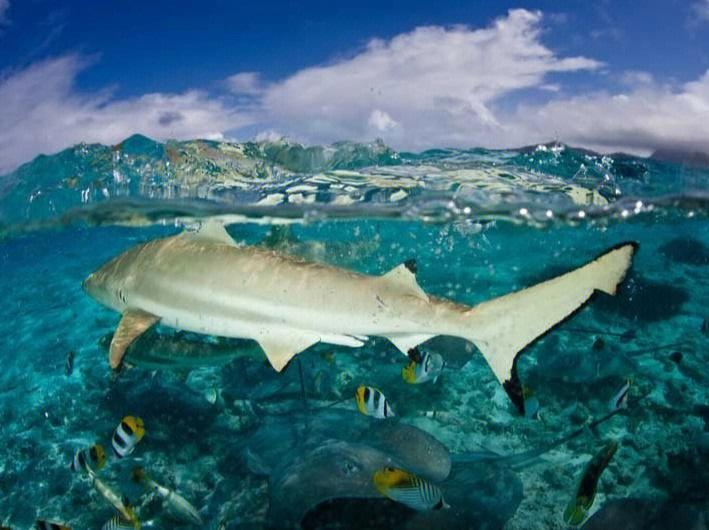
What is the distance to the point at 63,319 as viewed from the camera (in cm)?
2069

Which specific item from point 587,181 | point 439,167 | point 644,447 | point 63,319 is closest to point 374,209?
point 439,167

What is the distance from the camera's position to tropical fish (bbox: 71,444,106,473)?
6321mm

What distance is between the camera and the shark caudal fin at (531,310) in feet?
9.80

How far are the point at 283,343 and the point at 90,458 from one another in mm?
Answer: 4205

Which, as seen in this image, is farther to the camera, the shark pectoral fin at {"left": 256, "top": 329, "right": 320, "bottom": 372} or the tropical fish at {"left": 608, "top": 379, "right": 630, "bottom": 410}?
the tropical fish at {"left": 608, "top": 379, "right": 630, "bottom": 410}

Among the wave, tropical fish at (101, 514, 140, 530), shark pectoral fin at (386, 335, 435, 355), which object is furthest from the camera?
the wave

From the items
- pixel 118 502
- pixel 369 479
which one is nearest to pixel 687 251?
pixel 369 479

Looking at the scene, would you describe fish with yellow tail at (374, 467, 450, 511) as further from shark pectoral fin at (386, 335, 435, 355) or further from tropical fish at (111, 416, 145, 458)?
tropical fish at (111, 416, 145, 458)

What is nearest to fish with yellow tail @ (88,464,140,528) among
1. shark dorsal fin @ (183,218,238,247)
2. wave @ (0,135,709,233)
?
shark dorsal fin @ (183,218,238,247)

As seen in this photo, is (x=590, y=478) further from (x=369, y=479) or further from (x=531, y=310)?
(x=531, y=310)

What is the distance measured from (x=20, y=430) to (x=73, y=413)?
123cm

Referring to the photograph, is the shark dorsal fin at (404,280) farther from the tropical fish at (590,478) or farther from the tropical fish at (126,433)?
the tropical fish at (126,433)

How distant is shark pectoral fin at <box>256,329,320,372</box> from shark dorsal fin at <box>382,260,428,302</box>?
866mm

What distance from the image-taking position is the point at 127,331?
16.0ft
